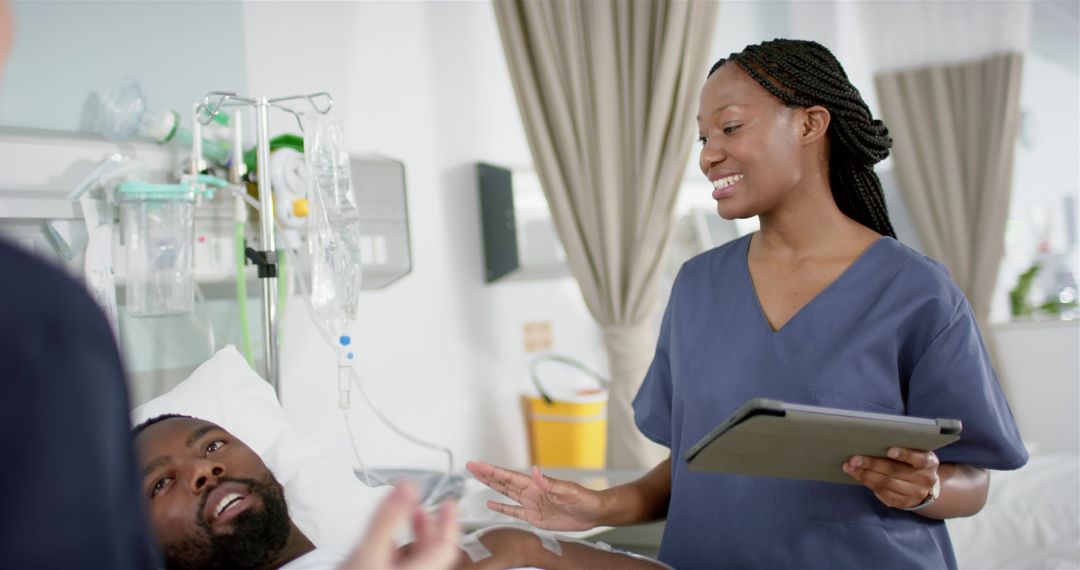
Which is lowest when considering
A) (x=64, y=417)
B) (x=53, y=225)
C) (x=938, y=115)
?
(x=64, y=417)

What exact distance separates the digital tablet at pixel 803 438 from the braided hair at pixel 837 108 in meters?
0.48

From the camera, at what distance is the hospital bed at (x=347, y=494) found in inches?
67.7

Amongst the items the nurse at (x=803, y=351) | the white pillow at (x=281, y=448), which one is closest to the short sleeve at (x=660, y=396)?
the nurse at (x=803, y=351)

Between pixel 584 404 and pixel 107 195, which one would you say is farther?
pixel 584 404

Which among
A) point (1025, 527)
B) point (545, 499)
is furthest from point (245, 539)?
point (1025, 527)

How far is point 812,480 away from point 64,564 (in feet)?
3.49

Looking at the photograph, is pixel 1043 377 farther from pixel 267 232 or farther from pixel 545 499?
pixel 267 232

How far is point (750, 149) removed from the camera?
4.54 ft

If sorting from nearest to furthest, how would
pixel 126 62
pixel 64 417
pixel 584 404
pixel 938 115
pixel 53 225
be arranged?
pixel 64 417 < pixel 53 225 < pixel 126 62 < pixel 584 404 < pixel 938 115

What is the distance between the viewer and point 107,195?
1923 mm

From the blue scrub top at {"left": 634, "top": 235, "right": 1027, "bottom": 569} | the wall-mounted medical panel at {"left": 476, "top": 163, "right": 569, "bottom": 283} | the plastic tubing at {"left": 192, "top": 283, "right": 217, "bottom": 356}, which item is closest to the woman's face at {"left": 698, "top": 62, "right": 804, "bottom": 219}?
the blue scrub top at {"left": 634, "top": 235, "right": 1027, "bottom": 569}

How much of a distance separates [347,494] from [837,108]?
1.16 m

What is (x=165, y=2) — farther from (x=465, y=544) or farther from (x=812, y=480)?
(x=812, y=480)

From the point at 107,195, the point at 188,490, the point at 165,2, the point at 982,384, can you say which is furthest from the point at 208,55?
the point at 982,384
